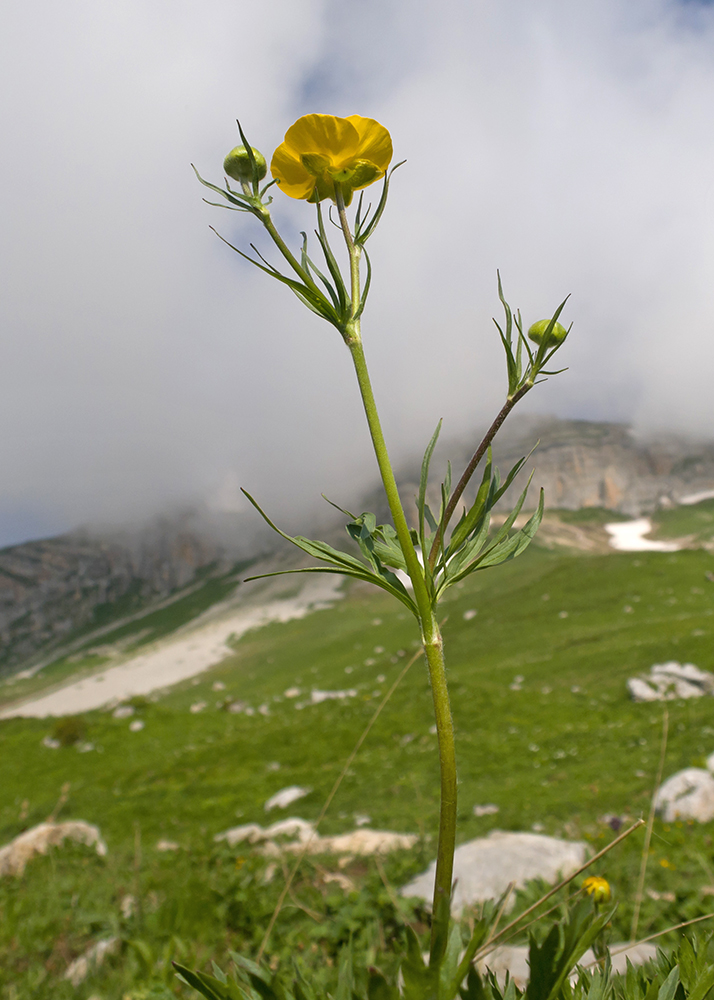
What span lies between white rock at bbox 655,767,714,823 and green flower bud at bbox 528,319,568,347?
11605 millimetres

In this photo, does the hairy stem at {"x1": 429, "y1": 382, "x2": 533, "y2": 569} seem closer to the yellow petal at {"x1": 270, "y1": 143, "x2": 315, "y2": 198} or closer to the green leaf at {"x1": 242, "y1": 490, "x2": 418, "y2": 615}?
the green leaf at {"x1": 242, "y1": 490, "x2": 418, "y2": 615}

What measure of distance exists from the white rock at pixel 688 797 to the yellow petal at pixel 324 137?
12102 mm

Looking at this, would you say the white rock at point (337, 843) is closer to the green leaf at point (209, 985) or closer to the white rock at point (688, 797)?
the white rock at point (688, 797)

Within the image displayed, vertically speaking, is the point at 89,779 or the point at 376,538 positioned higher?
the point at 376,538

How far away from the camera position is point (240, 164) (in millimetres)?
1341

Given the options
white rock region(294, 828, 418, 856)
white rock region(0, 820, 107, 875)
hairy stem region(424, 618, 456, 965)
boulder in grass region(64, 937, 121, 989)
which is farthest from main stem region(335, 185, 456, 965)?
white rock region(0, 820, 107, 875)

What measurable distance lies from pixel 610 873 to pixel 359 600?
100585mm

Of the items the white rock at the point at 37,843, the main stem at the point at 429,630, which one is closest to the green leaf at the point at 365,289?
the main stem at the point at 429,630

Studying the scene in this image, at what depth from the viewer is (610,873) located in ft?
17.9

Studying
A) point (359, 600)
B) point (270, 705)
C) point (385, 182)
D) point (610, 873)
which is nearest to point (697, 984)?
point (385, 182)

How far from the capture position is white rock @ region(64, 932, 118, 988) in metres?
3.92

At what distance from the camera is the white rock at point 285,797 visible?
A: 15.7m

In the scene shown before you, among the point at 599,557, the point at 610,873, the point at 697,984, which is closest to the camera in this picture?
the point at 697,984

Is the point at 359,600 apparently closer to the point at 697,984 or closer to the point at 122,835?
the point at 122,835
